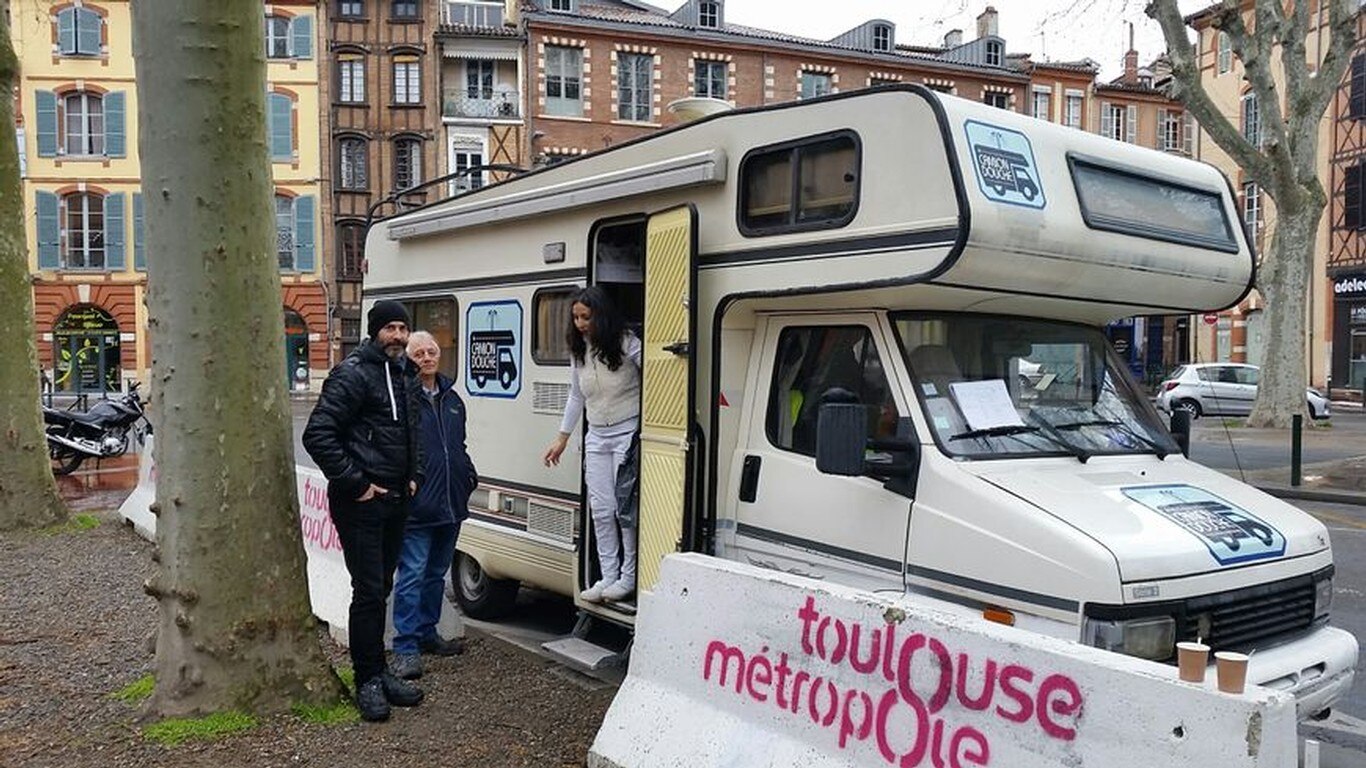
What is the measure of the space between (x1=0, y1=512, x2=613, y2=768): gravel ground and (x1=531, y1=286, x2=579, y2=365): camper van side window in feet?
5.52

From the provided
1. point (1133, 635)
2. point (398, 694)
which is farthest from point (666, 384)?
point (1133, 635)

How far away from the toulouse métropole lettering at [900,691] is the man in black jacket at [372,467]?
1.76 metres

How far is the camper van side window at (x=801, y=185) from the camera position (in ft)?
15.2

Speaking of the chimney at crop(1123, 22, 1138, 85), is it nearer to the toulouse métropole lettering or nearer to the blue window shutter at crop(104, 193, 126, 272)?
the blue window shutter at crop(104, 193, 126, 272)

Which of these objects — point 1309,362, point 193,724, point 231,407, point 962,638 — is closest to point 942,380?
point 962,638

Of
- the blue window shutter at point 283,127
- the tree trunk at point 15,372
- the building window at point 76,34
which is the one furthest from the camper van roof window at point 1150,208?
the building window at point 76,34

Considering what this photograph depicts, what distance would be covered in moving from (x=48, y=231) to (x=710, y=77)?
76.2ft

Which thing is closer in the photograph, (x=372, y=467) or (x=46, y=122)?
(x=372, y=467)

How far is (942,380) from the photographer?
180 inches

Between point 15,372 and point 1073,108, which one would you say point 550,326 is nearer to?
point 15,372

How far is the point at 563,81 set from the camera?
38.5 meters

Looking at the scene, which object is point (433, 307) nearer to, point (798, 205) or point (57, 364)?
point (798, 205)

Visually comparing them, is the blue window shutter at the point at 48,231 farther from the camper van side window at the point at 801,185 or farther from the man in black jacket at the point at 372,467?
the camper van side window at the point at 801,185

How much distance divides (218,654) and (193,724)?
0.28 m
